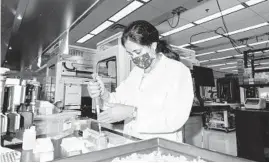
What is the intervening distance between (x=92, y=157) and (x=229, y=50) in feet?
36.6

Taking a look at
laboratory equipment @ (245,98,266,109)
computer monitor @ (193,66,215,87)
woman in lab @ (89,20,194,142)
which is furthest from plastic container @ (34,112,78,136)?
laboratory equipment @ (245,98,266,109)

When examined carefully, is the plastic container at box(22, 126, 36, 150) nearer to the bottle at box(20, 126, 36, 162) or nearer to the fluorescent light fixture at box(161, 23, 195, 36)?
the bottle at box(20, 126, 36, 162)

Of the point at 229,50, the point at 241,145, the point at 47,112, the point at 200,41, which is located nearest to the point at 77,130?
the point at 47,112

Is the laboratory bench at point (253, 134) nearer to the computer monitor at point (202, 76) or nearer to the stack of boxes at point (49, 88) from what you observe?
the computer monitor at point (202, 76)

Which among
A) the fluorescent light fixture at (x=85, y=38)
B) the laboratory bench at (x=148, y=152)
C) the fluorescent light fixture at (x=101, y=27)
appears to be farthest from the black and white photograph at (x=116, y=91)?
the fluorescent light fixture at (x=85, y=38)

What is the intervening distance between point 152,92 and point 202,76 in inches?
104

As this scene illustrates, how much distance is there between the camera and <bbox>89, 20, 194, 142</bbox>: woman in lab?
1.26 meters

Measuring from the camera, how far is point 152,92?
56.2 inches

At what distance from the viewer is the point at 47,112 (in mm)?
2395

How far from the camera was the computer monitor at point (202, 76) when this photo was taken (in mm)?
3612

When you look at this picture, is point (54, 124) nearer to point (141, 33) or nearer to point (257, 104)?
point (141, 33)

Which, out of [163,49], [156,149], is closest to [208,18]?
[163,49]

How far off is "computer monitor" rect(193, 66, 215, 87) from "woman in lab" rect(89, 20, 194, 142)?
214 cm

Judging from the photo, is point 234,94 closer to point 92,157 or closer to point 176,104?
point 176,104
